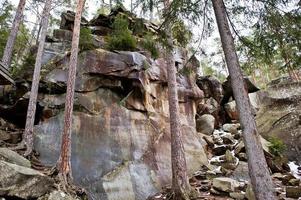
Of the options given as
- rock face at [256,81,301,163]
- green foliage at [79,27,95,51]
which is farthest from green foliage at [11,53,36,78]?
rock face at [256,81,301,163]

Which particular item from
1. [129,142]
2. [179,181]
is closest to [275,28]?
[179,181]

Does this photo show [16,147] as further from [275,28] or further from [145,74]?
[275,28]

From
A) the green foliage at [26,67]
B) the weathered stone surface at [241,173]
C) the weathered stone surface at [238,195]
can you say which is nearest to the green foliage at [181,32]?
the weathered stone surface at [238,195]

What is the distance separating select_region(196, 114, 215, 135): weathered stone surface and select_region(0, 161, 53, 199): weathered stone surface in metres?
10.8

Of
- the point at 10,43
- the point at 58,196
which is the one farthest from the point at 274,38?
the point at 10,43

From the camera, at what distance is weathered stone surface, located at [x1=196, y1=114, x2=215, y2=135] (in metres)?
16.2

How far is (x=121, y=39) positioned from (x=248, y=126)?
881 centimetres

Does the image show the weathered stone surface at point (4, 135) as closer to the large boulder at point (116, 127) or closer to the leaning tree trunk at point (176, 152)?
the large boulder at point (116, 127)

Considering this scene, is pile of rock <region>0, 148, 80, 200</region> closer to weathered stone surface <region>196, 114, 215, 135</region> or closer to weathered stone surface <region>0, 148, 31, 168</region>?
weathered stone surface <region>0, 148, 31, 168</region>

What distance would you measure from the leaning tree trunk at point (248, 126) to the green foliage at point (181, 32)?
4.68 ft

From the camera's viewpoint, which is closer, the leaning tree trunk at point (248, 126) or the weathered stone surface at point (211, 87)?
the leaning tree trunk at point (248, 126)

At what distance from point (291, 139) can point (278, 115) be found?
1.64 metres

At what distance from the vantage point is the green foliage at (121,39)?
13188mm

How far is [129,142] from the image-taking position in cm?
1102
